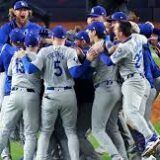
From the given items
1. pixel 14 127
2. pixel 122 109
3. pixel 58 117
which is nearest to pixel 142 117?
pixel 122 109

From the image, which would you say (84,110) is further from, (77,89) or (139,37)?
(139,37)

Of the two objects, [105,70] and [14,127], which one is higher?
[105,70]

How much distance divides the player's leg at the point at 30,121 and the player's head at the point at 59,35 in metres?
0.68

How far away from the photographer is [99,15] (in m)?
9.37

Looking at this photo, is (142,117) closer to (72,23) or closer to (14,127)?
(14,127)

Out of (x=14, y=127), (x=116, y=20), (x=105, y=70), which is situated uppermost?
(x=116, y=20)

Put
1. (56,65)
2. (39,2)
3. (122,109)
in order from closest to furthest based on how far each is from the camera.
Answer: (56,65)
(122,109)
(39,2)

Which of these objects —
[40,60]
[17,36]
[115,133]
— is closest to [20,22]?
[17,36]

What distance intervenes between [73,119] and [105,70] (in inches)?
26.9

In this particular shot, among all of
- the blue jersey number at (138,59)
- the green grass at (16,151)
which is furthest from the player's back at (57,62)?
the green grass at (16,151)

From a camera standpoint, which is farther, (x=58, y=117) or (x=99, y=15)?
(x=99, y=15)

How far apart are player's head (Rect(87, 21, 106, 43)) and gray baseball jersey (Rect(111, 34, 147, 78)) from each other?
25cm

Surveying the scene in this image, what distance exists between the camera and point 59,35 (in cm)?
850

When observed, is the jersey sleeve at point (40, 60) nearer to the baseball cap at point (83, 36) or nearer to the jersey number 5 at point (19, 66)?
the jersey number 5 at point (19, 66)
